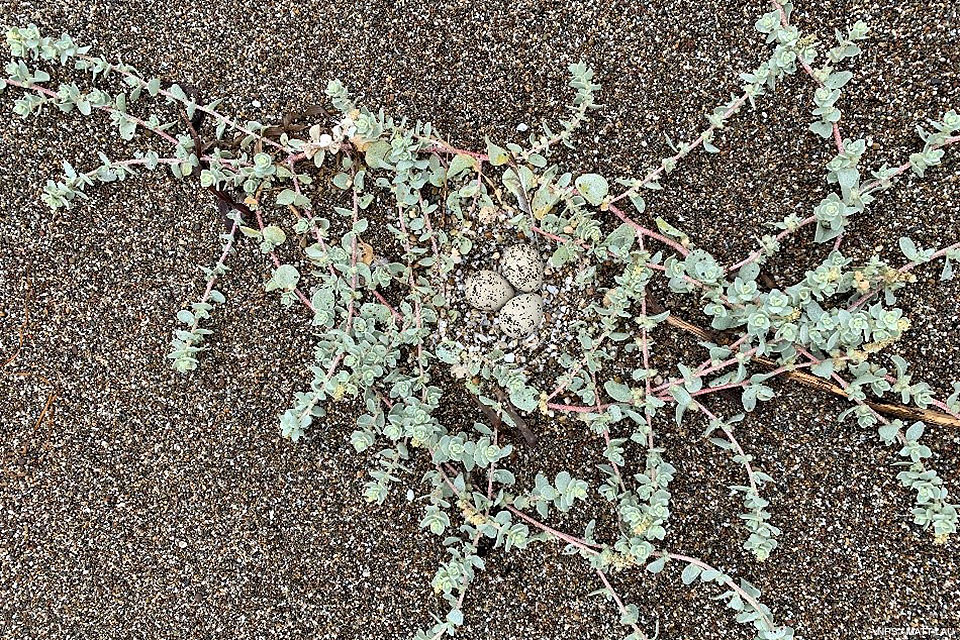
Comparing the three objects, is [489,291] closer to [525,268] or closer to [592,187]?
[525,268]

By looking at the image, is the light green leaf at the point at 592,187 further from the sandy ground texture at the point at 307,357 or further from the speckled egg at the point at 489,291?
the speckled egg at the point at 489,291

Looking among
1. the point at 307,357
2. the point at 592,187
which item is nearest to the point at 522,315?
the point at 592,187

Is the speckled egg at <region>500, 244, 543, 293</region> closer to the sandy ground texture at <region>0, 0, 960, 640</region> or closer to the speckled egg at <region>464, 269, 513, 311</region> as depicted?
the speckled egg at <region>464, 269, 513, 311</region>

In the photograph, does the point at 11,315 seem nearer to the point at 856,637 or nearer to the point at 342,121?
the point at 342,121

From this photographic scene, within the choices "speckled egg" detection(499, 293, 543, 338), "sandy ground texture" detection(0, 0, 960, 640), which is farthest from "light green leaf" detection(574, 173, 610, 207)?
"speckled egg" detection(499, 293, 543, 338)

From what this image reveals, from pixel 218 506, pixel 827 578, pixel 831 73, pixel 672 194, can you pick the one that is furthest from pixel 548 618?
pixel 831 73

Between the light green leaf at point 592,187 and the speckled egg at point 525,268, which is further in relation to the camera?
the speckled egg at point 525,268

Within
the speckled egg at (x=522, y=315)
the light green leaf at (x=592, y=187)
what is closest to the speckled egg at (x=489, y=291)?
the speckled egg at (x=522, y=315)
